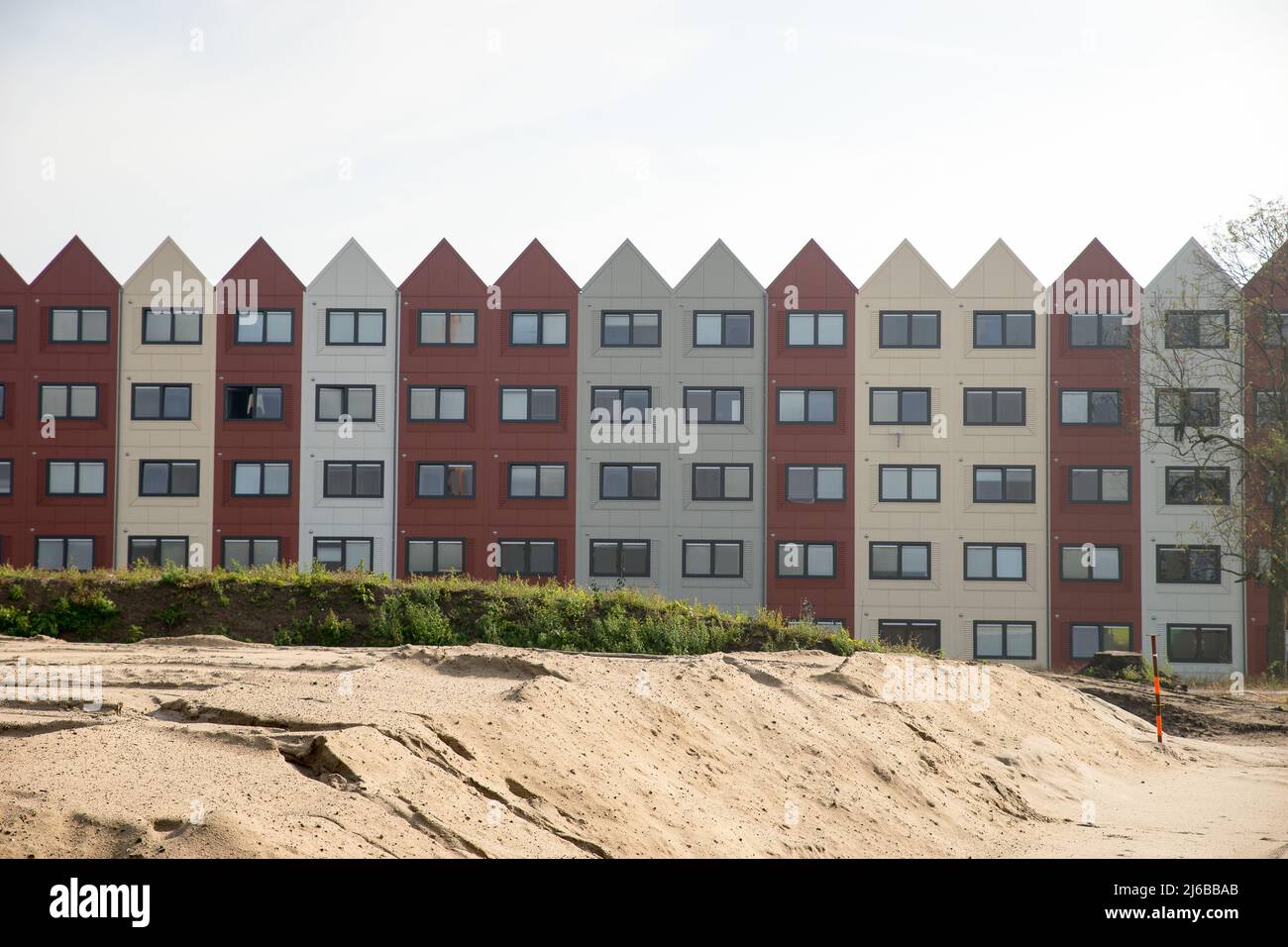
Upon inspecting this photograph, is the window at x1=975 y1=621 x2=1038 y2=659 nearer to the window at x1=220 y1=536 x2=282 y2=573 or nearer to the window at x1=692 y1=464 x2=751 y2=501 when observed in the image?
the window at x1=692 y1=464 x2=751 y2=501

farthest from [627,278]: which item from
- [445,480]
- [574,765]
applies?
[574,765]

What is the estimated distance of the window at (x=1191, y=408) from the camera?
38938mm

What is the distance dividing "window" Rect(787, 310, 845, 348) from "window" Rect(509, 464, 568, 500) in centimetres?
944

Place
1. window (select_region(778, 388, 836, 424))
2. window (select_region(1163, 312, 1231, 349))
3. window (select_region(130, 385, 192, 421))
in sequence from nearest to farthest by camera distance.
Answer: window (select_region(1163, 312, 1231, 349))
window (select_region(778, 388, 836, 424))
window (select_region(130, 385, 192, 421))

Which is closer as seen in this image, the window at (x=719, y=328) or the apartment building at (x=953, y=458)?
the apartment building at (x=953, y=458)

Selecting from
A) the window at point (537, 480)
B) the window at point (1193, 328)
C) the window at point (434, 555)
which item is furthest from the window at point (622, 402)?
the window at point (1193, 328)

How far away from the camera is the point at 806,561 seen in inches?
1638

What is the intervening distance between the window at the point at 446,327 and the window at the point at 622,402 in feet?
16.1

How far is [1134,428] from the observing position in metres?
41.3

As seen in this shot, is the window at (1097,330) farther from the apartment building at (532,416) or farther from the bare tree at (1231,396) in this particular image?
the apartment building at (532,416)

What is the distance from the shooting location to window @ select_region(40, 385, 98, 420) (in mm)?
42219

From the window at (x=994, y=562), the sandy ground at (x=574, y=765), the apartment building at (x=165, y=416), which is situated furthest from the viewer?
the apartment building at (x=165, y=416)

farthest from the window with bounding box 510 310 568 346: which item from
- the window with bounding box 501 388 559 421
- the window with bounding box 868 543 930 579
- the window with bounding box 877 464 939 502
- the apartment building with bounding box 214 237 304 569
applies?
the window with bounding box 868 543 930 579
